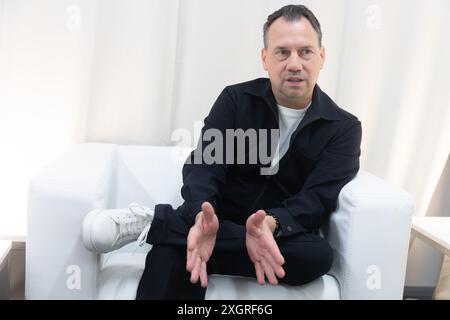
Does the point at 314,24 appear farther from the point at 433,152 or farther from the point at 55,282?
the point at 55,282

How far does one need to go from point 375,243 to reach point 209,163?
51 centimetres

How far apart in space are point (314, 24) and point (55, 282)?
1001 millimetres

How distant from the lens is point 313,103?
140 centimetres

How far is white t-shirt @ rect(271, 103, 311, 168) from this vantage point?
56.3 inches

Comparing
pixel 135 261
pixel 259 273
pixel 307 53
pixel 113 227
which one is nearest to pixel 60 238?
pixel 113 227

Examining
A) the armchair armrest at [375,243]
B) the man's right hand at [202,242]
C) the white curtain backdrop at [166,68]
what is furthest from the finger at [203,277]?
the white curtain backdrop at [166,68]

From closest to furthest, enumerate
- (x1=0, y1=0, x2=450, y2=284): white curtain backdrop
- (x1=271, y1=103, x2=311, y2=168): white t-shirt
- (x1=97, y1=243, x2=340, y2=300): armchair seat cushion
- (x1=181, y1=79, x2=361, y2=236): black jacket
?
(x1=97, y1=243, x2=340, y2=300): armchair seat cushion
(x1=181, y1=79, x2=361, y2=236): black jacket
(x1=271, y1=103, x2=311, y2=168): white t-shirt
(x1=0, y1=0, x2=450, y2=284): white curtain backdrop

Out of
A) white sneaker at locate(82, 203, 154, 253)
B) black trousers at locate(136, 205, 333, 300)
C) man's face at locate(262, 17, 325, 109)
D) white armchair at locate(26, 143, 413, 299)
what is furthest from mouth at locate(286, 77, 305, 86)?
white sneaker at locate(82, 203, 154, 253)

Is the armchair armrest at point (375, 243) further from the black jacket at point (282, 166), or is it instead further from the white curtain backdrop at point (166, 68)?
the white curtain backdrop at point (166, 68)

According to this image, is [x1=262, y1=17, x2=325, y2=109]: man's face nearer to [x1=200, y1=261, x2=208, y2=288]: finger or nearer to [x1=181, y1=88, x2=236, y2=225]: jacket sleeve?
[x1=181, y1=88, x2=236, y2=225]: jacket sleeve

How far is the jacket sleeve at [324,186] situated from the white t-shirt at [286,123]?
5.0 inches

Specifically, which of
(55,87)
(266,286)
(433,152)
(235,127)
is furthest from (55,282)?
(433,152)

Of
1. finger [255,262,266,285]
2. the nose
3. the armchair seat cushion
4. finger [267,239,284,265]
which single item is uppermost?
the nose

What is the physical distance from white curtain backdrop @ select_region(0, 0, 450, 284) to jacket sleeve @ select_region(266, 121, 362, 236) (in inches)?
17.8
